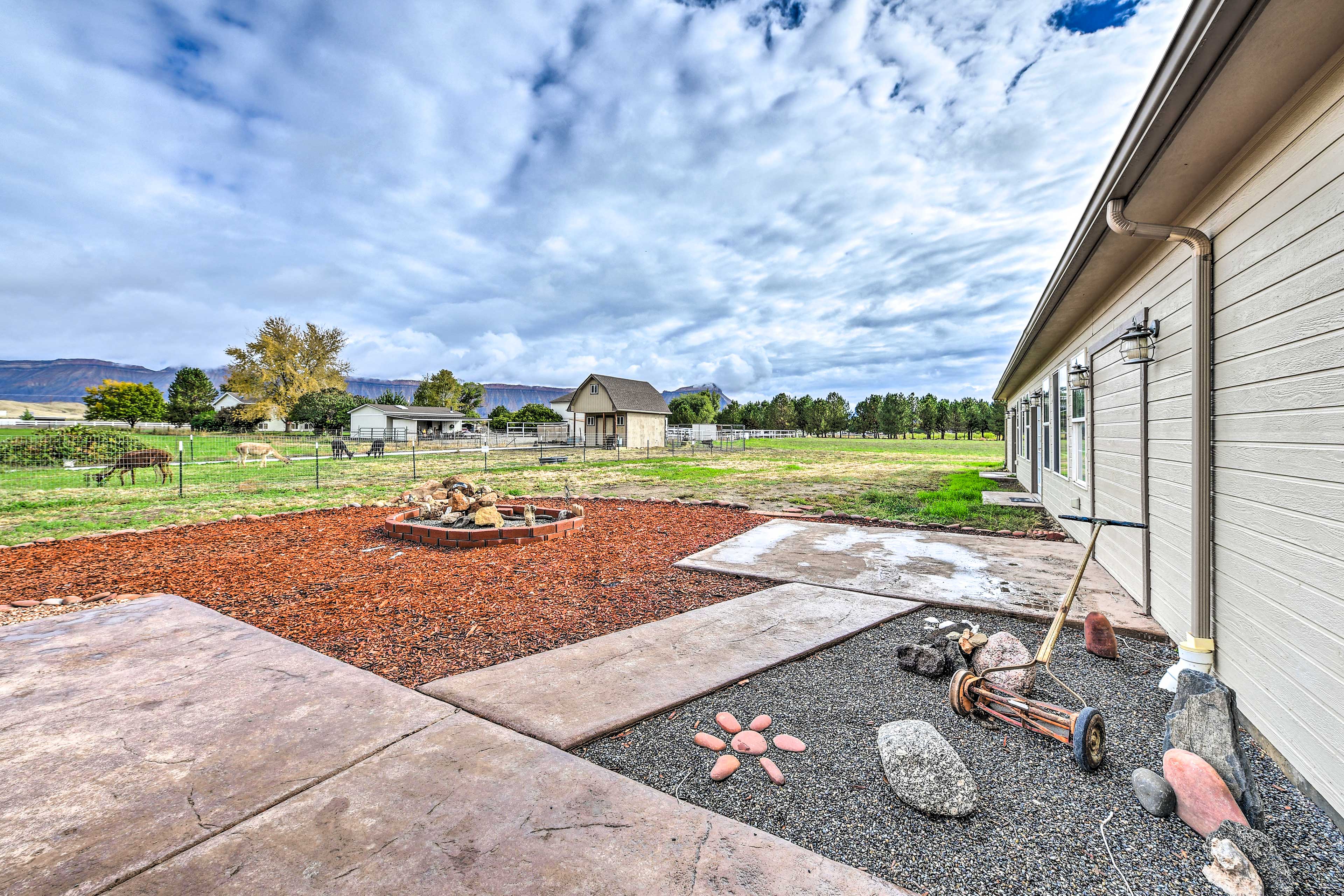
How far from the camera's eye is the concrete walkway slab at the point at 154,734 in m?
1.51

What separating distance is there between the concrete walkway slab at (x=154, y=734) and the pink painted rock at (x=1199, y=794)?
9.07 ft

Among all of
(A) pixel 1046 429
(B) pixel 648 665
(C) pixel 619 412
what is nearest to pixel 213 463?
(C) pixel 619 412

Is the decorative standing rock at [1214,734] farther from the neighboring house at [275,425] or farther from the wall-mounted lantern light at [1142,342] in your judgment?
the neighboring house at [275,425]

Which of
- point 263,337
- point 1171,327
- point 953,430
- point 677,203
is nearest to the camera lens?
point 1171,327

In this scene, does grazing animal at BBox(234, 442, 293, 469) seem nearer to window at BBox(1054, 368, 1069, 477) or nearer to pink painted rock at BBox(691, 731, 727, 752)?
pink painted rock at BBox(691, 731, 727, 752)

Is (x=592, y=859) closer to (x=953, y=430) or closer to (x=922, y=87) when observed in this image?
(x=922, y=87)

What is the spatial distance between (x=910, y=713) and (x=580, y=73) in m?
11.7

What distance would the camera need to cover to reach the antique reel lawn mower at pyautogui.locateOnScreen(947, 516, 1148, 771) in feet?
6.40

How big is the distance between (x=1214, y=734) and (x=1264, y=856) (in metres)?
0.56

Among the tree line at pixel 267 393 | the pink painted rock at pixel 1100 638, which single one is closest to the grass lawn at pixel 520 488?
the pink painted rock at pixel 1100 638

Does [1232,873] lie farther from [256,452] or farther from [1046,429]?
[256,452]

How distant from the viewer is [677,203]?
18.7 m

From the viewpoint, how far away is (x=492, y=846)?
1.50 m

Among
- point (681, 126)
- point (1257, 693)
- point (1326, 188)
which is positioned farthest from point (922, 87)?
point (1257, 693)
